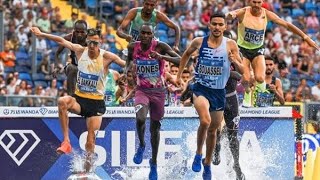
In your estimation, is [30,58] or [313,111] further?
[30,58]

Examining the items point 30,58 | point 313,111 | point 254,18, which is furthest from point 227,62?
point 30,58

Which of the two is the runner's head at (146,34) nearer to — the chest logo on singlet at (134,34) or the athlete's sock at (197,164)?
the chest logo on singlet at (134,34)

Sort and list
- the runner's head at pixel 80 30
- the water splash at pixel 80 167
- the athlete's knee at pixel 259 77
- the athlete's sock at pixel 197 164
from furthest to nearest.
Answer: the athlete's knee at pixel 259 77 < the runner's head at pixel 80 30 < the water splash at pixel 80 167 < the athlete's sock at pixel 197 164

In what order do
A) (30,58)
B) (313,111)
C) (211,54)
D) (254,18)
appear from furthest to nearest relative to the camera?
1. (30,58)
2. (313,111)
3. (254,18)
4. (211,54)

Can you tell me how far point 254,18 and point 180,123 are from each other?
8.00ft

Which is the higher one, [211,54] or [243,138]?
[211,54]

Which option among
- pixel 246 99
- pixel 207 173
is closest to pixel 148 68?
pixel 207 173

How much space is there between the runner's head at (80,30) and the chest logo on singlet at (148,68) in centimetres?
134

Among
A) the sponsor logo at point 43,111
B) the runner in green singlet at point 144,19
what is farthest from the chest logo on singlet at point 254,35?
the sponsor logo at point 43,111

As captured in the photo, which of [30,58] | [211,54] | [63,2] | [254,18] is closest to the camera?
[211,54]

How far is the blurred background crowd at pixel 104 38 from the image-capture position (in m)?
33.7

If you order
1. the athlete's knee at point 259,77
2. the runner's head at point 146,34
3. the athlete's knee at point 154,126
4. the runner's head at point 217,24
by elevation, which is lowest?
the athlete's knee at point 154,126

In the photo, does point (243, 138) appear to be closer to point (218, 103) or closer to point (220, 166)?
point (220, 166)

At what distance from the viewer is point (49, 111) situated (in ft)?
84.3
